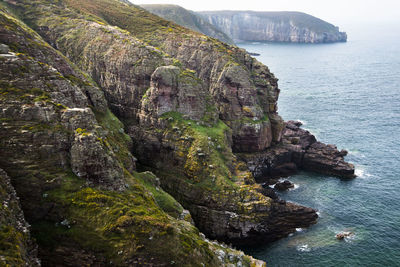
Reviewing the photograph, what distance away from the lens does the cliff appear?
1606 inches

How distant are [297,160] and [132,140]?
52046mm

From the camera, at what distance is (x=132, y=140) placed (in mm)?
83125

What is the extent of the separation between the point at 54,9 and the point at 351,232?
115 meters

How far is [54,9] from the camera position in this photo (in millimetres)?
114812

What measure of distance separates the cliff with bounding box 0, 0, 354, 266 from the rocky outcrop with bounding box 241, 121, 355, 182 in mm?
1240

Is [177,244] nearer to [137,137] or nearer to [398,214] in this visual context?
[137,137]

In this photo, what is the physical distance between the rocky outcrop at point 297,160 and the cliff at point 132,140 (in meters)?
1.24

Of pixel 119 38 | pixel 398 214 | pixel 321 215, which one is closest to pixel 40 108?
pixel 119 38

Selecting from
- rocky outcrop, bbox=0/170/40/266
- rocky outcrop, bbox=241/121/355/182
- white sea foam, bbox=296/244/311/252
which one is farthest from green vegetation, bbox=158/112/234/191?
rocky outcrop, bbox=0/170/40/266

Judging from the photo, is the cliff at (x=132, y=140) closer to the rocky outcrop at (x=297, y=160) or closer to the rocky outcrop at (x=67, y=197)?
the rocky outcrop at (x=67, y=197)

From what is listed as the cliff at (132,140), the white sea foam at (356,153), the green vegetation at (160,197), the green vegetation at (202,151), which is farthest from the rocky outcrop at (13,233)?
the white sea foam at (356,153)

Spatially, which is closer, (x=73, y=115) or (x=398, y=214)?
(x=73, y=115)

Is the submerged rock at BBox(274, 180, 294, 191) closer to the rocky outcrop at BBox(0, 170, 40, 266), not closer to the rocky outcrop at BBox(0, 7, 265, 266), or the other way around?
the rocky outcrop at BBox(0, 7, 265, 266)

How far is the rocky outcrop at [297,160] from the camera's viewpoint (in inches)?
3701
